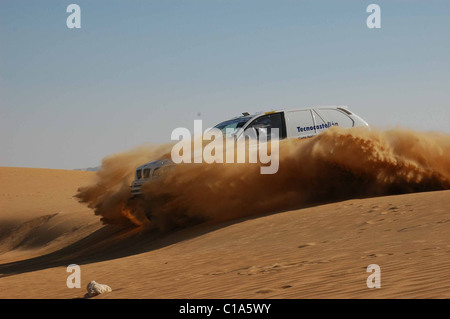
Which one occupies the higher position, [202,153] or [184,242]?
[202,153]

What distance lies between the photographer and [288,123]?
1291 cm

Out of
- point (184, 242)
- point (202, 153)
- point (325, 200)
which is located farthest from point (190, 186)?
point (325, 200)

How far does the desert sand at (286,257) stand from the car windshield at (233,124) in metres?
1.97

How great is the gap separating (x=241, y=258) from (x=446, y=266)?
3.23 m

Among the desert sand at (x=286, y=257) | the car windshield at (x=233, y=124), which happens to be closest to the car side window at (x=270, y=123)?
the car windshield at (x=233, y=124)

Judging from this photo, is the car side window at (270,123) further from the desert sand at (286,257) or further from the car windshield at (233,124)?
the desert sand at (286,257)

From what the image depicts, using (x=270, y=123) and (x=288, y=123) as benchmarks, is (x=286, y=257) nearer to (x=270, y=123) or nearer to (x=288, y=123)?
(x=270, y=123)

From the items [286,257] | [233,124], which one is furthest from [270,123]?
[286,257]

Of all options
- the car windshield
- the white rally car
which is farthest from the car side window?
the car windshield

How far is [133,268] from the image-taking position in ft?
29.5

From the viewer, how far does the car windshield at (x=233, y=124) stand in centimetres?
1259

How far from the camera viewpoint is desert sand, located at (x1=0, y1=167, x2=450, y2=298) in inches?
233

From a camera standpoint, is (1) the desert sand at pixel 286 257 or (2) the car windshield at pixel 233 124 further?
(2) the car windshield at pixel 233 124
